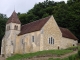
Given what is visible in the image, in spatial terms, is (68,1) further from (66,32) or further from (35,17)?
(66,32)

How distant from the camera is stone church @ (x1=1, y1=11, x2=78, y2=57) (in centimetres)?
5034

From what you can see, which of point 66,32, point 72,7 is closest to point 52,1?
point 72,7

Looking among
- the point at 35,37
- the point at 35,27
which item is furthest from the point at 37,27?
the point at 35,37

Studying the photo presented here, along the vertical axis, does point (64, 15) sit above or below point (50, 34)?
above

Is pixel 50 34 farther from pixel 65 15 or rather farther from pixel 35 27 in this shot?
pixel 65 15

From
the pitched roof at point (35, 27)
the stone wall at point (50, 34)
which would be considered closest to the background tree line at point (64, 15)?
the stone wall at point (50, 34)

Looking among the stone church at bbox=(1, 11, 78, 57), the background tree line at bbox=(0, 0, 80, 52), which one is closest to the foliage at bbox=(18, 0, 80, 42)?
the background tree line at bbox=(0, 0, 80, 52)

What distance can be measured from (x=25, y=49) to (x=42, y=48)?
4.60 meters

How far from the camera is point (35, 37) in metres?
51.0

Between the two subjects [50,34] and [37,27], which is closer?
[50,34]

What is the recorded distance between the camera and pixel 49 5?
3386 inches

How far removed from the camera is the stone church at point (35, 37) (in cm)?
5034

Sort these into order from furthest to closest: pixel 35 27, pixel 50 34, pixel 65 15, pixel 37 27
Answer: pixel 65 15 < pixel 35 27 < pixel 37 27 < pixel 50 34

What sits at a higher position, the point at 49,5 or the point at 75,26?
the point at 49,5
